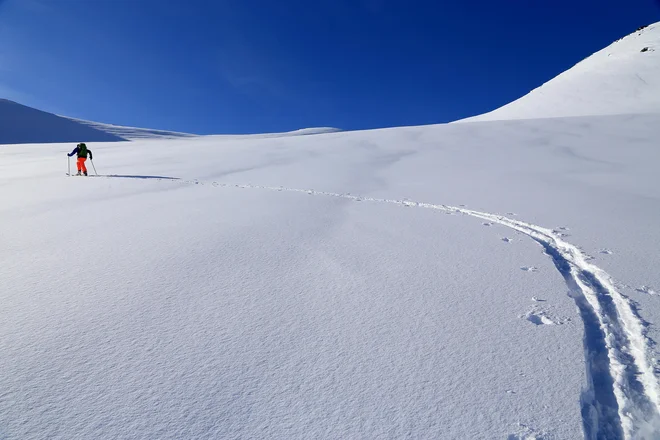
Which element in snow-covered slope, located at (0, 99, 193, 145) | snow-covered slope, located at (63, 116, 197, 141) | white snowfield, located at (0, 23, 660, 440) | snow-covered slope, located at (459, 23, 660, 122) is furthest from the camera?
snow-covered slope, located at (63, 116, 197, 141)

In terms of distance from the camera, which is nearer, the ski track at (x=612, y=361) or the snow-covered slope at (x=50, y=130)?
the ski track at (x=612, y=361)

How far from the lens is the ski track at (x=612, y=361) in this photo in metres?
1.59

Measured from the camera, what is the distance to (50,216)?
16.5ft

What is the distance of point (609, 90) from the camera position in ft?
92.3

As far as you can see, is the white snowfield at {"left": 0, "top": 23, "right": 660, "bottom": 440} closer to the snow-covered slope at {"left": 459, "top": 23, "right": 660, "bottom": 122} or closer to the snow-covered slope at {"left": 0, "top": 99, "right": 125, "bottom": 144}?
the snow-covered slope at {"left": 459, "top": 23, "right": 660, "bottom": 122}

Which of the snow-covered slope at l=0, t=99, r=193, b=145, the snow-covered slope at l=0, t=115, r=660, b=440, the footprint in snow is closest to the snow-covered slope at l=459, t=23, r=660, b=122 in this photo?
the snow-covered slope at l=0, t=115, r=660, b=440

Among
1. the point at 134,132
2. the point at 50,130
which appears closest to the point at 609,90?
the point at 134,132

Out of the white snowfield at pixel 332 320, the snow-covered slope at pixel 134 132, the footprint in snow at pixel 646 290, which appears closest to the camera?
the white snowfield at pixel 332 320

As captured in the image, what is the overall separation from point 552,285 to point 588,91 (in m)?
34.4

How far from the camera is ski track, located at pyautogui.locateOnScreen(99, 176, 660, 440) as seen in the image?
1.59 m

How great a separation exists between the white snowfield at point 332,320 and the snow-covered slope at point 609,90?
966 inches

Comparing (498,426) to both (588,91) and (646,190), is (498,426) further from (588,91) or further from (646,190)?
(588,91)

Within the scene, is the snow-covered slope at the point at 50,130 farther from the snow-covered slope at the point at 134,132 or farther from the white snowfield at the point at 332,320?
the white snowfield at the point at 332,320

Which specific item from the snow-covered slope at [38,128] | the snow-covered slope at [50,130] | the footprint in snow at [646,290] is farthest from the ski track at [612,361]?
the snow-covered slope at [38,128]
